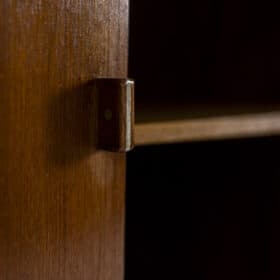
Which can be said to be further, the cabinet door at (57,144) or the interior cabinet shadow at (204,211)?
the interior cabinet shadow at (204,211)

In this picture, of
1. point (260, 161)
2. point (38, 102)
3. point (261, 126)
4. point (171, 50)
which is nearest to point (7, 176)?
point (38, 102)

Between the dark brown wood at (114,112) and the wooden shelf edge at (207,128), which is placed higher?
the dark brown wood at (114,112)

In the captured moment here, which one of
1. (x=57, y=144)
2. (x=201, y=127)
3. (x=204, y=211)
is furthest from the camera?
(x=204, y=211)

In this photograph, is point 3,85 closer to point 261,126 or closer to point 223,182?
point 261,126

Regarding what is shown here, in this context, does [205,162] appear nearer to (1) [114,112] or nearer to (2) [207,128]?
(2) [207,128]

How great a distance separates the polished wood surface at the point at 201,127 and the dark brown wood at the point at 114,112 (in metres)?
0.06

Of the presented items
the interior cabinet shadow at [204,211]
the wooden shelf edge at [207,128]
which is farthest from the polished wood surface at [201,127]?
the interior cabinet shadow at [204,211]

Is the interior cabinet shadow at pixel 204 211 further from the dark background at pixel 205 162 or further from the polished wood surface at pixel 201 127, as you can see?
the polished wood surface at pixel 201 127

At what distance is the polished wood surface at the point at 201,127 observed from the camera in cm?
37

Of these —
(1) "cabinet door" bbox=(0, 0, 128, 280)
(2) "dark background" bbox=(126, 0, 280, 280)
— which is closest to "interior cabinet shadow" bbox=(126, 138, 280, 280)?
(2) "dark background" bbox=(126, 0, 280, 280)

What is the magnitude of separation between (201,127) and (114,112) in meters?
0.13

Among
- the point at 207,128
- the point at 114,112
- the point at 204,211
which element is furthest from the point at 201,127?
the point at 204,211

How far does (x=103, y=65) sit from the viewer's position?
0.30 m

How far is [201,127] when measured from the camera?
16.1 inches
